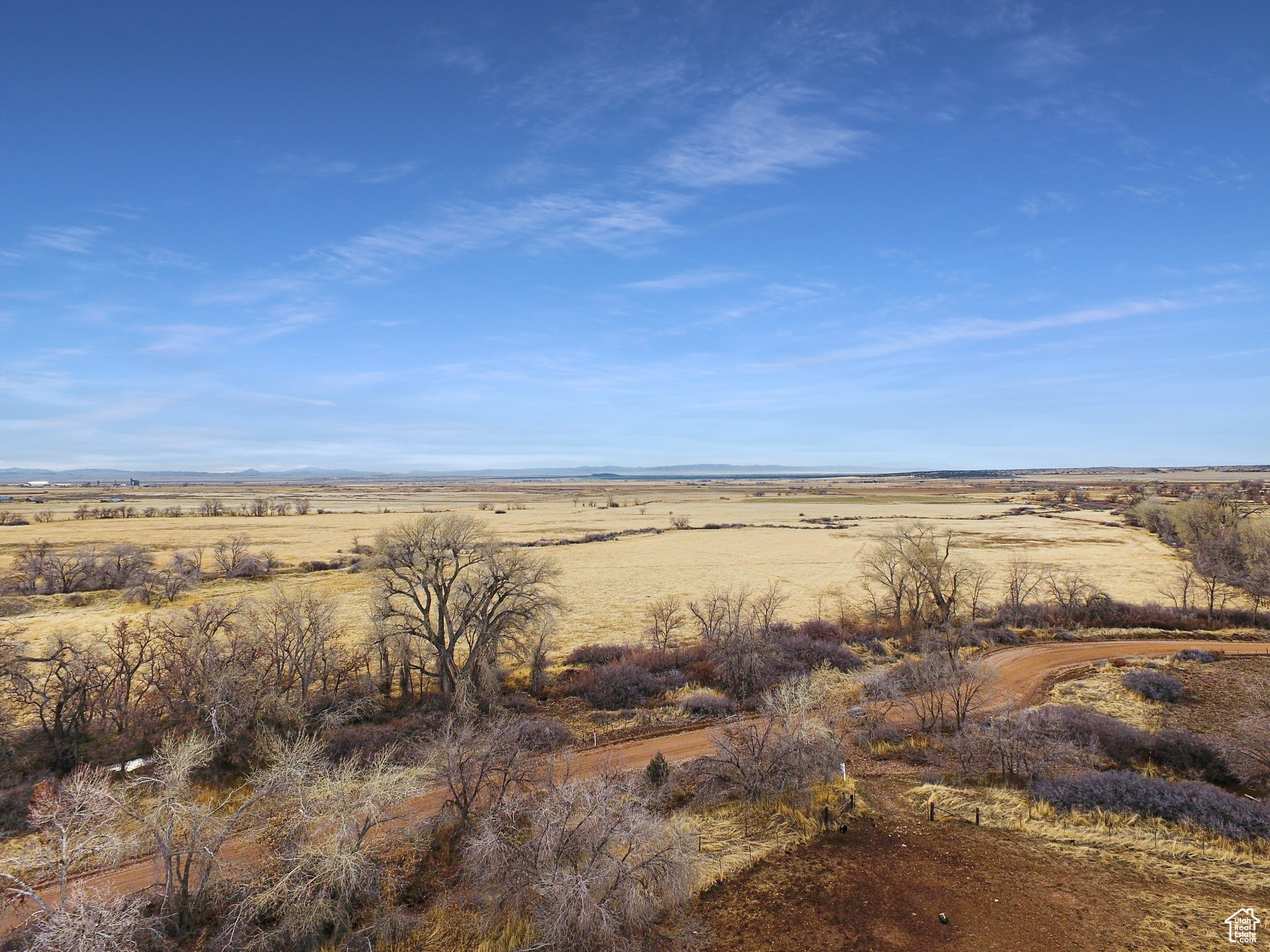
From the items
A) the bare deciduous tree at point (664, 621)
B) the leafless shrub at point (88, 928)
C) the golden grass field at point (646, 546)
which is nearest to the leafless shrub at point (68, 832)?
the leafless shrub at point (88, 928)

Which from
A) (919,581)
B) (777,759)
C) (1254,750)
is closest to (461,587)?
(777,759)

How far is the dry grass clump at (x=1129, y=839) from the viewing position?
16344 mm

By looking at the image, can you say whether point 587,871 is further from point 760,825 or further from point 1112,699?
point 1112,699

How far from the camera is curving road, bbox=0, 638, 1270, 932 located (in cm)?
1702

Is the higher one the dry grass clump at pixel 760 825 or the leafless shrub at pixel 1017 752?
the leafless shrub at pixel 1017 752

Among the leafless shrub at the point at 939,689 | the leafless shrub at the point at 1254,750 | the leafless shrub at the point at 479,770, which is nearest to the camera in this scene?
the leafless shrub at the point at 479,770

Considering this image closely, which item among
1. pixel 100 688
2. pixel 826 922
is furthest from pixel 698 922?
pixel 100 688

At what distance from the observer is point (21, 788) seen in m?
21.3

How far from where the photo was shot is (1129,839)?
1795cm

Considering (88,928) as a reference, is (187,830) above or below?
below

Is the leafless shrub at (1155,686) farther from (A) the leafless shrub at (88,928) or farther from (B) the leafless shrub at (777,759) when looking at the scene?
(A) the leafless shrub at (88,928)

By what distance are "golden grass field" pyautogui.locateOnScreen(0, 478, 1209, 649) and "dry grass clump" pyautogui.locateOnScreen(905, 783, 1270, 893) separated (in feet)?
82.6

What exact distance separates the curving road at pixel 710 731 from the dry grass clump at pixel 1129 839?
9427 mm

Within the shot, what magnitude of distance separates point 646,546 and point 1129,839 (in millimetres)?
70370
